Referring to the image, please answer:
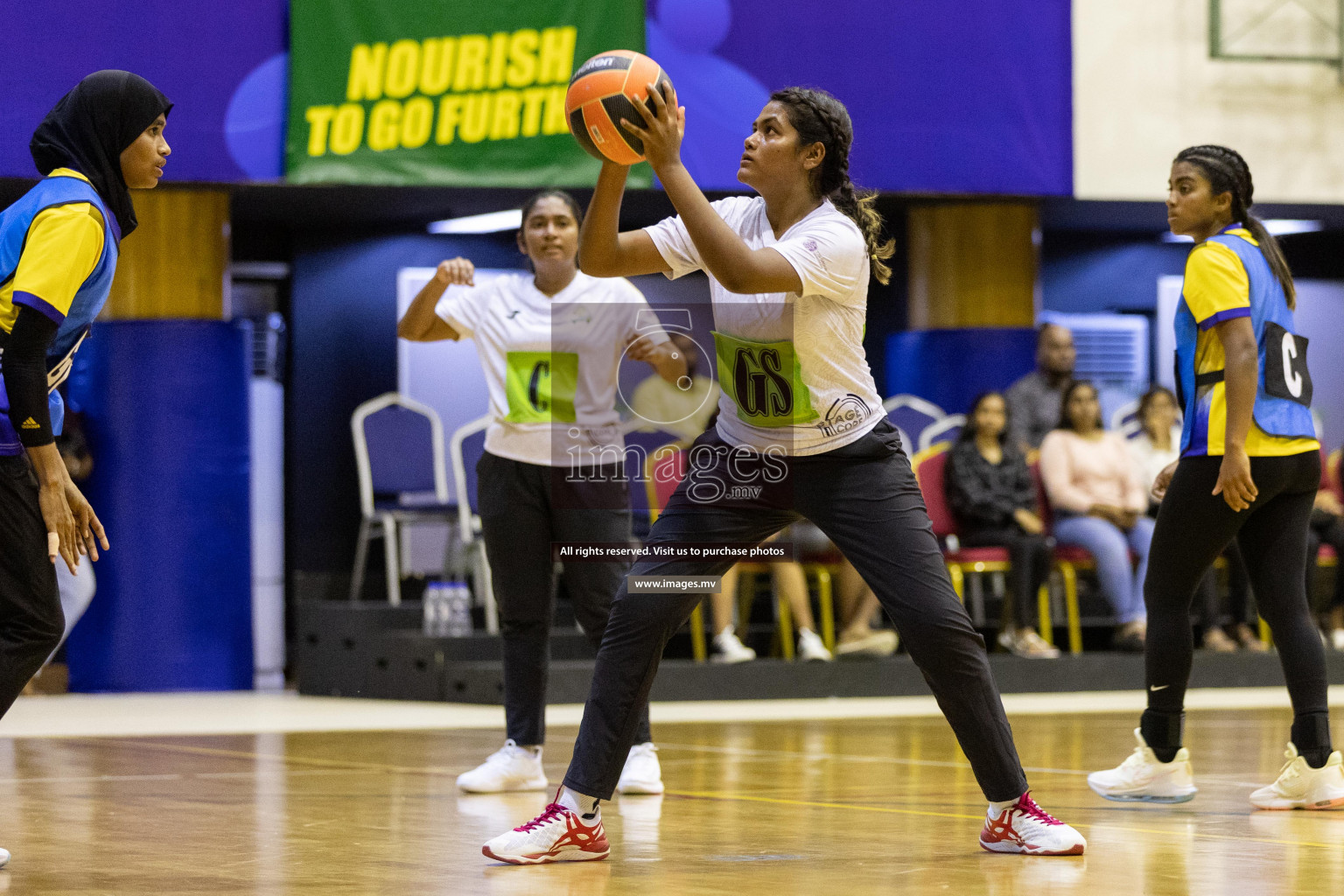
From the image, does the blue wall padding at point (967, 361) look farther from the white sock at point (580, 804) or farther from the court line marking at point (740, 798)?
the white sock at point (580, 804)

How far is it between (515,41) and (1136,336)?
5.43m

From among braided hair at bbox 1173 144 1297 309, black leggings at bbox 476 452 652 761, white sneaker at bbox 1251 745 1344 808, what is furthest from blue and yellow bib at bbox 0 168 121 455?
white sneaker at bbox 1251 745 1344 808

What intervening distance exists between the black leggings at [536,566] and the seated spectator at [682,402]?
3.73 metres

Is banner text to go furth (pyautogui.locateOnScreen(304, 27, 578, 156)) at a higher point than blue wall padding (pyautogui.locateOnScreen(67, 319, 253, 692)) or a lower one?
higher

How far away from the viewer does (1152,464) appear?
9492mm

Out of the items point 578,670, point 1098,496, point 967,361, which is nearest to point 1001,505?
point 1098,496

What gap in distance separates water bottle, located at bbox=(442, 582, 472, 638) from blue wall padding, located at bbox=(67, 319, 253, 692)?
128 centimetres

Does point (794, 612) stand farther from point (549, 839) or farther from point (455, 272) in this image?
point (549, 839)

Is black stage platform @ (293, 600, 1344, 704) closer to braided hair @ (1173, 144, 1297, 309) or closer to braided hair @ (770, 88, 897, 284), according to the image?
braided hair @ (1173, 144, 1297, 309)

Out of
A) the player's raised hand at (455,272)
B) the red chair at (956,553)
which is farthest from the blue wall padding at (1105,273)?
the player's raised hand at (455,272)

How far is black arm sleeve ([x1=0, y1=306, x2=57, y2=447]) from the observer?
10.9ft

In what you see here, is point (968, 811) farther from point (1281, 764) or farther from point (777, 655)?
point (777, 655)

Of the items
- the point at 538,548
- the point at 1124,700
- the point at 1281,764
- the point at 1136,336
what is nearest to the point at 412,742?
the point at 538,548

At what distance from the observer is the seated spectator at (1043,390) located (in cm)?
962
